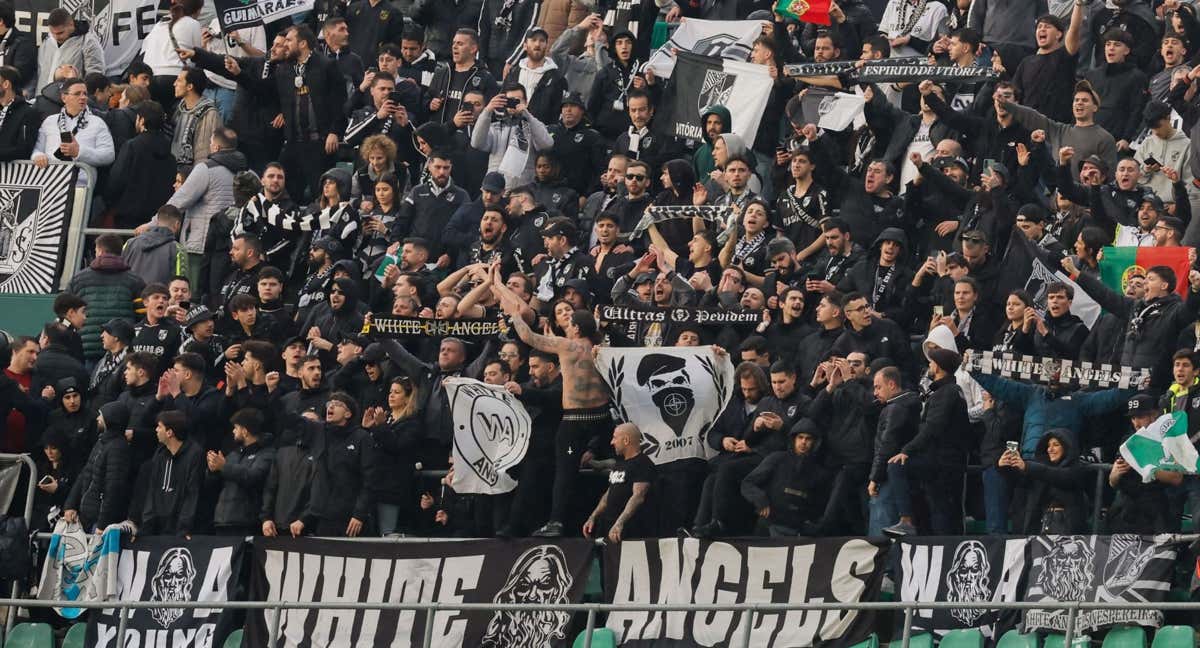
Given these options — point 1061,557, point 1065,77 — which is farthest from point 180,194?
point 1061,557

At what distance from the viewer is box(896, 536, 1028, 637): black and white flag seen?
59.6 feet

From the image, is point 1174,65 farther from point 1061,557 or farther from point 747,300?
point 1061,557

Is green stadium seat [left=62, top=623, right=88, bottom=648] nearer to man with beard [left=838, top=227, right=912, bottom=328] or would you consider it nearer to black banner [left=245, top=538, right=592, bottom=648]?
black banner [left=245, top=538, right=592, bottom=648]

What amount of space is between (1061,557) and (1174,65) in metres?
6.47

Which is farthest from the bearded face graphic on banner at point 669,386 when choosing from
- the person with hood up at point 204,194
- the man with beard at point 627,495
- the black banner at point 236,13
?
the black banner at point 236,13

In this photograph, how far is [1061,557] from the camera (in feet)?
59.1

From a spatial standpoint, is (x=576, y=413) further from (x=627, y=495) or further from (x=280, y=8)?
(x=280, y=8)

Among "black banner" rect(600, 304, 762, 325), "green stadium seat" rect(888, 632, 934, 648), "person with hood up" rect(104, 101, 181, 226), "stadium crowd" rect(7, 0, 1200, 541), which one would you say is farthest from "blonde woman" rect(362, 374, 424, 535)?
"person with hood up" rect(104, 101, 181, 226)

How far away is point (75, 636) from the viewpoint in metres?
21.0

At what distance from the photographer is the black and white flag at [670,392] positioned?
19.7 meters

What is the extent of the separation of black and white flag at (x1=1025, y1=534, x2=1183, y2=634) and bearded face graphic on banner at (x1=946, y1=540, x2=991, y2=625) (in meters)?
0.33

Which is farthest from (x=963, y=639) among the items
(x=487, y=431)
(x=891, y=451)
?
(x=487, y=431)

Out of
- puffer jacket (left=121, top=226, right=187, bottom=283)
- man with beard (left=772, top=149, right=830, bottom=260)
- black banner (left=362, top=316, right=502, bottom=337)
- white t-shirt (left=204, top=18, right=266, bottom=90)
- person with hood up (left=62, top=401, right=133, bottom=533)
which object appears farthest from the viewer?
white t-shirt (left=204, top=18, right=266, bottom=90)

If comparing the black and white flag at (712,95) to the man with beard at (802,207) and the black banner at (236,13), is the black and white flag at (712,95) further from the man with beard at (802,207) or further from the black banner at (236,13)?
the black banner at (236,13)
